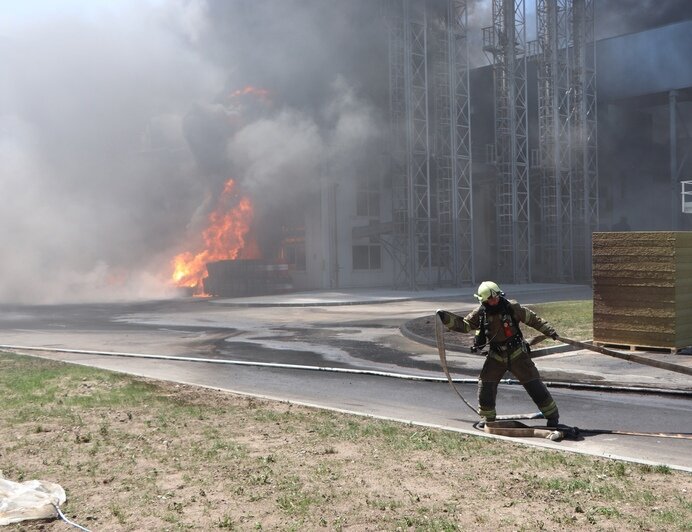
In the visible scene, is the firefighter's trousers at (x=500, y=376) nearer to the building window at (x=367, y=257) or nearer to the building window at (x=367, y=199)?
the building window at (x=367, y=257)

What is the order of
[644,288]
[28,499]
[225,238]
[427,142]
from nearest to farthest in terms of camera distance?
1. [28,499]
2. [644,288]
3. [427,142]
4. [225,238]

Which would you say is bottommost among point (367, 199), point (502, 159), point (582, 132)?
point (367, 199)

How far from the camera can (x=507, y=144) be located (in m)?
40.2

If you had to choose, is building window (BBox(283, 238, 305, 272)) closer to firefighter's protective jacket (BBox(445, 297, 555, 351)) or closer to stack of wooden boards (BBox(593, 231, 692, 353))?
stack of wooden boards (BBox(593, 231, 692, 353))

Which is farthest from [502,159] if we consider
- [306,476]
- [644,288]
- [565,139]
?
[306,476]

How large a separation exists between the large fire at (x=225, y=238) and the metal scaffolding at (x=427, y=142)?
304 inches

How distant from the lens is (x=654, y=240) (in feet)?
42.1

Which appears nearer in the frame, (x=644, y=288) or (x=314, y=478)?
(x=314, y=478)

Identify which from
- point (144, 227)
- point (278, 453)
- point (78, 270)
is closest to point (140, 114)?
point (144, 227)

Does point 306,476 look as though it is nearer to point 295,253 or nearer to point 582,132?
point 295,253

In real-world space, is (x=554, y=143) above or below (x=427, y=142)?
above

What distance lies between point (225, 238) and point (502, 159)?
16.1 m

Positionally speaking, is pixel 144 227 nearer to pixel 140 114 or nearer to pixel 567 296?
pixel 140 114

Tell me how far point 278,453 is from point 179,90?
40298 mm
